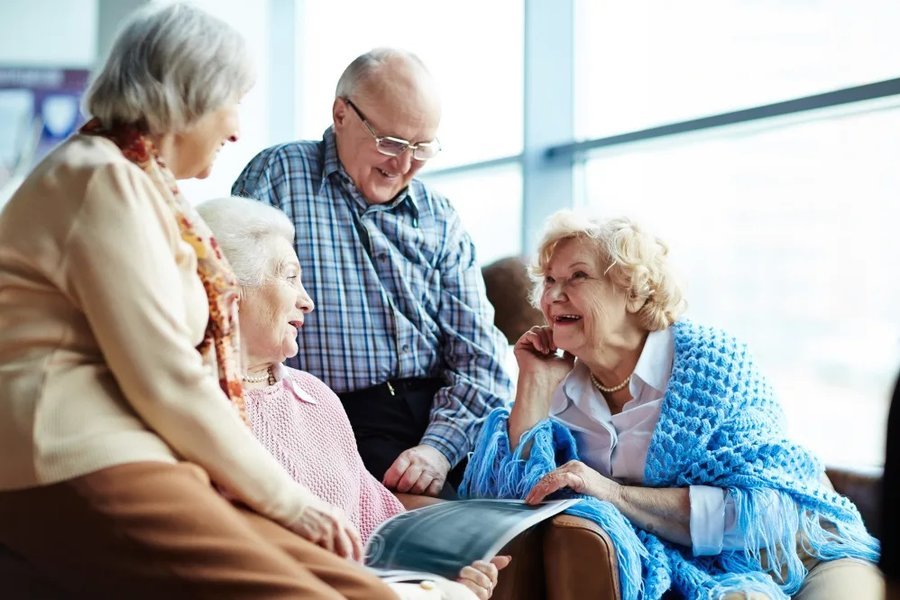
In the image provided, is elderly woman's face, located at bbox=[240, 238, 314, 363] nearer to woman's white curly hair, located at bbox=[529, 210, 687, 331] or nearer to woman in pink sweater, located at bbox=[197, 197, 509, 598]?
woman in pink sweater, located at bbox=[197, 197, 509, 598]

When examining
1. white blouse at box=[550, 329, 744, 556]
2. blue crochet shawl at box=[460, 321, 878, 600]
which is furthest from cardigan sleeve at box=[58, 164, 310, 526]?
white blouse at box=[550, 329, 744, 556]

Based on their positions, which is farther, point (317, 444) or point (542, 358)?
point (542, 358)

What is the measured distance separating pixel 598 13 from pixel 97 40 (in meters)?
2.80

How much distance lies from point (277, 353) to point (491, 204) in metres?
2.97

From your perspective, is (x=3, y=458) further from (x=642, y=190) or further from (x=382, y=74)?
(x=642, y=190)

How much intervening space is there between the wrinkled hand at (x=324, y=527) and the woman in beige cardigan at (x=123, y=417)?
2 centimetres

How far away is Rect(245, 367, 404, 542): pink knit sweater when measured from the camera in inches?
77.0

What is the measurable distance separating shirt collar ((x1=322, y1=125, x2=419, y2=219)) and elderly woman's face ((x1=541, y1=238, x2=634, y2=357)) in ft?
1.74

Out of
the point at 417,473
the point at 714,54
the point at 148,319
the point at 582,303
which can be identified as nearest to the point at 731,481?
the point at 582,303

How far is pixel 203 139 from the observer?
1421 mm

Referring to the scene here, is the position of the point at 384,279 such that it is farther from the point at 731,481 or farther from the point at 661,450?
the point at 731,481

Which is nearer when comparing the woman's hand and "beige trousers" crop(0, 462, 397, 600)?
"beige trousers" crop(0, 462, 397, 600)

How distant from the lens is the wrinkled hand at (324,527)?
53.8 inches

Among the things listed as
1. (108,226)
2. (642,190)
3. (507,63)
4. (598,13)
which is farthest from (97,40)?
(108,226)
